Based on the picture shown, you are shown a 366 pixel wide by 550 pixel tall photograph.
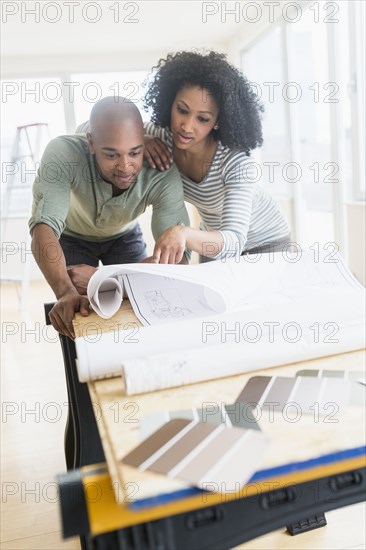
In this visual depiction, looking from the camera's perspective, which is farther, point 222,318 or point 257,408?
point 222,318

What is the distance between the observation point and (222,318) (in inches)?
29.0

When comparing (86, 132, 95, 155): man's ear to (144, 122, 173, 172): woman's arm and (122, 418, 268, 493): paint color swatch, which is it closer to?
(144, 122, 173, 172): woman's arm

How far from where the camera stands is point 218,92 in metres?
1.39

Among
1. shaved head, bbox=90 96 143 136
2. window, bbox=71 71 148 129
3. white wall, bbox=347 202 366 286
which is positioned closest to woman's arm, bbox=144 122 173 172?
shaved head, bbox=90 96 143 136

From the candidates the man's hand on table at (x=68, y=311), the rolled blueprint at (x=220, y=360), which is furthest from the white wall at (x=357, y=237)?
the rolled blueprint at (x=220, y=360)

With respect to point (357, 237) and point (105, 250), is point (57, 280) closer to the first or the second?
point (105, 250)

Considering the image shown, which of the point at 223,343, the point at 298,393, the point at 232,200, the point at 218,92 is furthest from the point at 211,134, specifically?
the point at 298,393

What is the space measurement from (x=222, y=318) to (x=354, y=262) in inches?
115

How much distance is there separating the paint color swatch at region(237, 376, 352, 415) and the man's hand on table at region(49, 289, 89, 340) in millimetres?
458

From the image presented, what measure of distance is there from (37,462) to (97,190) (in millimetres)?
990

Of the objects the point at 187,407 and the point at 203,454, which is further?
the point at 187,407

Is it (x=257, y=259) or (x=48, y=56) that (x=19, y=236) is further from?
(x=257, y=259)

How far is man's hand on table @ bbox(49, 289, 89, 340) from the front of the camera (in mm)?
→ 965

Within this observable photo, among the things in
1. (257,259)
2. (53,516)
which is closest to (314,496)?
(257,259)
